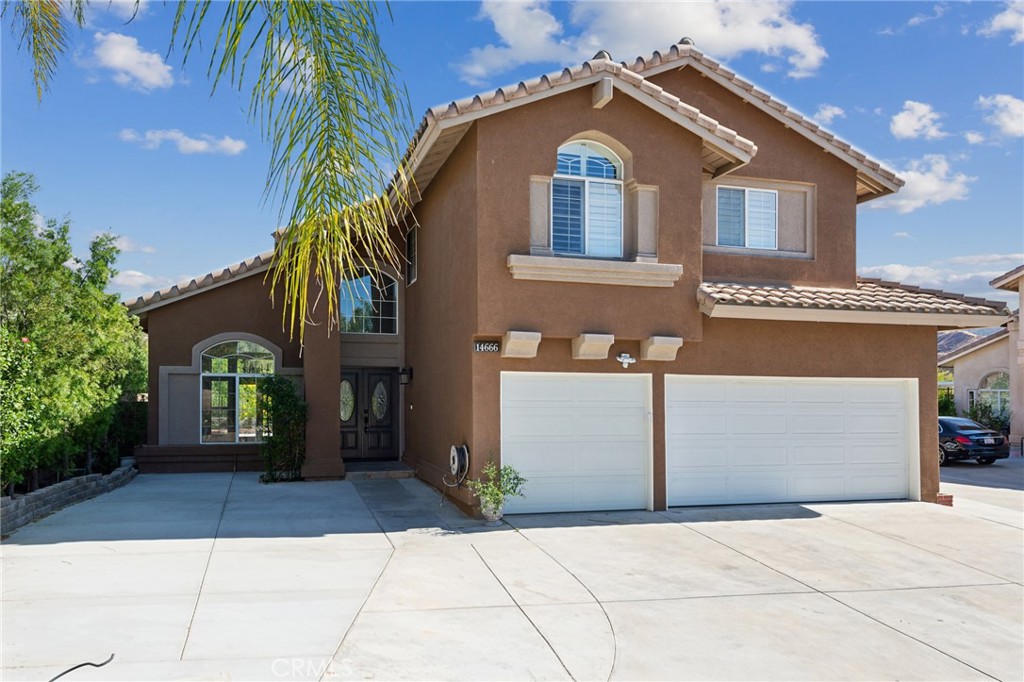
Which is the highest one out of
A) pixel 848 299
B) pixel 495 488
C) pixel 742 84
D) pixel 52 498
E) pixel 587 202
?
pixel 742 84

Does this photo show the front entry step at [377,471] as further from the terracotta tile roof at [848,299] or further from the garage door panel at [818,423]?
the garage door panel at [818,423]

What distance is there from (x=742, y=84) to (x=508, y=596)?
36.4 feet

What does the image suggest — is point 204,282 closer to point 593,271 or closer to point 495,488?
point 495,488

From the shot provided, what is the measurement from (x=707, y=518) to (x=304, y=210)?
1014 cm

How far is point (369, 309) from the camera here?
18359 mm

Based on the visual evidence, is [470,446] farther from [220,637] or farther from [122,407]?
[122,407]

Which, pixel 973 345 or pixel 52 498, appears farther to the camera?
pixel 973 345

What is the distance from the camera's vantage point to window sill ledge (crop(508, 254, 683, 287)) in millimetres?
11656

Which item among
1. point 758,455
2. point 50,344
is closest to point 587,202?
point 758,455

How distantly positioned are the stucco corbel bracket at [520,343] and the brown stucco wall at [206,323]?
7.09 meters

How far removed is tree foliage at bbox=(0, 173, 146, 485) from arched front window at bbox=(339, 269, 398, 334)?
14.6 ft

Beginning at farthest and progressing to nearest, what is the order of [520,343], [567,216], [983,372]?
[983,372], [567,216], [520,343]

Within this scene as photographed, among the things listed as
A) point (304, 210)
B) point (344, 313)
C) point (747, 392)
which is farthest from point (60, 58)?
point (344, 313)

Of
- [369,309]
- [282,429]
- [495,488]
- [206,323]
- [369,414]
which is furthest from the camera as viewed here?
[369,414]
